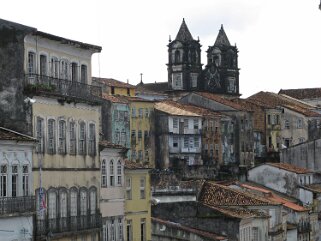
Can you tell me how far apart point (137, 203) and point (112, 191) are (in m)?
3.86

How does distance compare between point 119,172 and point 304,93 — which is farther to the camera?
point 304,93

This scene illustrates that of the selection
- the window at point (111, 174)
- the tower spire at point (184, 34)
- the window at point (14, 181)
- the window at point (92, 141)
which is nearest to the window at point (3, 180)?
the window at point (14, 181)

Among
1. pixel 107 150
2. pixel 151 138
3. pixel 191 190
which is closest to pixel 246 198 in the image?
pixel 191 190

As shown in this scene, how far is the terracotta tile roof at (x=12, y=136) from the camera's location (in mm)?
48191

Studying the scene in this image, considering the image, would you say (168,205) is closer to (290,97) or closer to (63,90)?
(63,90)

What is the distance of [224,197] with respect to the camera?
8206 centimetres

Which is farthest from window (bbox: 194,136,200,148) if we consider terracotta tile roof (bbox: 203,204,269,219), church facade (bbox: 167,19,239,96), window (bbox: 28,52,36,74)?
window (bbox: 28,52,36,74)

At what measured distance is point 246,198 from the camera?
84062mm

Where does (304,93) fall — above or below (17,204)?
above

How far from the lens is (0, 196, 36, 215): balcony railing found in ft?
155

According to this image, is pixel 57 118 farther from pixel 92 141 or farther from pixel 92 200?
pixel 92 200

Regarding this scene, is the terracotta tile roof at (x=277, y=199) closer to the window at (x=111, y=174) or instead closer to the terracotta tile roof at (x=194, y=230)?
the terracotta tile roof at (x=194, y=230)

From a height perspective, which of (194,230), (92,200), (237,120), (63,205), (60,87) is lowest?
(194,230)

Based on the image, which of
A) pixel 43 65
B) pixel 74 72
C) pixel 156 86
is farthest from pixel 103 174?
pixel 156 86
